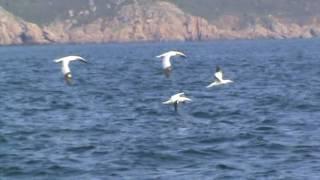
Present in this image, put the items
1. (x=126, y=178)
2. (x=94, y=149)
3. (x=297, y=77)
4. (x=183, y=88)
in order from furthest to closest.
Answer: (x=297, y=77) → (x=183, y=88) → (x=94, y=149) → (x=126, y=178)

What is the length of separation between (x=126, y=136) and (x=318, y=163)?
29.1 ft

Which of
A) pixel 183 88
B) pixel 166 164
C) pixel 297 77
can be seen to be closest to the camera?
pixel 166 164

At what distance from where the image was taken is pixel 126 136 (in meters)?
37.8

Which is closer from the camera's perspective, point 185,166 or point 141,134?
point 185,166

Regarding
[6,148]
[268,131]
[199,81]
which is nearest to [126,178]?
[6,148]

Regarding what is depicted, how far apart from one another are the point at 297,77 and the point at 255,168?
4336cm

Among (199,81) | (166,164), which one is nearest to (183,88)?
(199,81)

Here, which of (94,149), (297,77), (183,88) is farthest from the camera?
(297,77)

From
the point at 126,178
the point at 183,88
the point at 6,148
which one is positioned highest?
the point at 183,88

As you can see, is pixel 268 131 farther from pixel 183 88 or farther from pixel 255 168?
pixel 183 88

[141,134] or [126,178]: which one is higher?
[141,134]

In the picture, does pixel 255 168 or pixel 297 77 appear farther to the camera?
pixel 297 77

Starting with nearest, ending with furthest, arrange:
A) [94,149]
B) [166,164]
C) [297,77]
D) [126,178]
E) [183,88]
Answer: [126,178], [166,164], [94,149], [183,88], [297,77]

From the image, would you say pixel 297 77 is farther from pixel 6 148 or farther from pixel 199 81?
pixel 6 148
